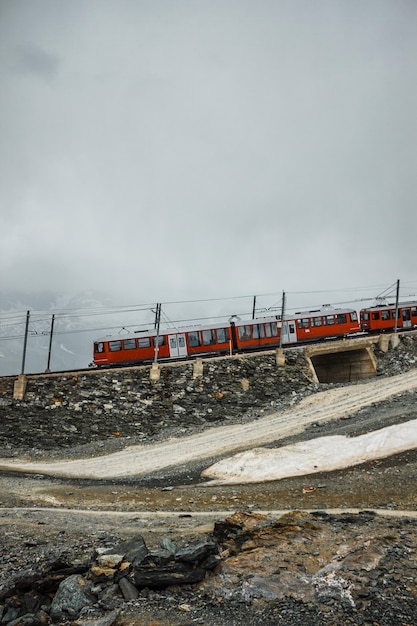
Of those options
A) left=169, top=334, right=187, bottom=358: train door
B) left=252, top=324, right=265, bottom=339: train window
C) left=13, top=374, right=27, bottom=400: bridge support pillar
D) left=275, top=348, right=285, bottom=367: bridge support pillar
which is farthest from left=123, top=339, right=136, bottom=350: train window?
left=275, top=348, right=285, bottom=367: bridge support pillar

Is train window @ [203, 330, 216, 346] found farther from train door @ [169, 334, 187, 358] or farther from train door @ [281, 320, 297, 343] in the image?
train door @ [281, 320, 297, 343]

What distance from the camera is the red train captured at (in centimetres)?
4206

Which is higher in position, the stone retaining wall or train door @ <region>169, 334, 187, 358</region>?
train door @ <region>169, 334, 187, 358</region>

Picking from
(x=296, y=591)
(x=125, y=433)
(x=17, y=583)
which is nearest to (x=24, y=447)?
(x=125, y=433)

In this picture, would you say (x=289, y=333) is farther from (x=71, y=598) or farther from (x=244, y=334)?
(x=71, y=598)

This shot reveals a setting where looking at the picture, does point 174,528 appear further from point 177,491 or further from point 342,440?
point 342,440

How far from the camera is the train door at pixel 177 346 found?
139 feet

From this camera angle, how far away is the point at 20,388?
3319 cm

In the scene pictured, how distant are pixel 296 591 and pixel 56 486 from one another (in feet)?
55.9

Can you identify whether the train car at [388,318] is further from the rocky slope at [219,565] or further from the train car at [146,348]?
the rocky slope at [219,565]

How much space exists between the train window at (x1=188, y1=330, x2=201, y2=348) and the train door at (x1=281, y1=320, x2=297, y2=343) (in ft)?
30.2

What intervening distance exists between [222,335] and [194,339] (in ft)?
9.81

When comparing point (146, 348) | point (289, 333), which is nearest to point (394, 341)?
point (289, 333)

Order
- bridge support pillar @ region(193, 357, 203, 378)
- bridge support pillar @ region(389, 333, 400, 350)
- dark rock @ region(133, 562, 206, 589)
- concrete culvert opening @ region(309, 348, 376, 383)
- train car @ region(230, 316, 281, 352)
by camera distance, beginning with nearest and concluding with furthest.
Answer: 1. dark rock @ region(133, 562, 206, 589)
2. bridge support pillar @ region(193, 357, 203, 378)
3. concrete culvert opening @ region(309, 348, 376, 383)
4. bridge support pillar @ region(389, 333, 400, 350)
5. train car @ region(230, 316, 281, 352)
